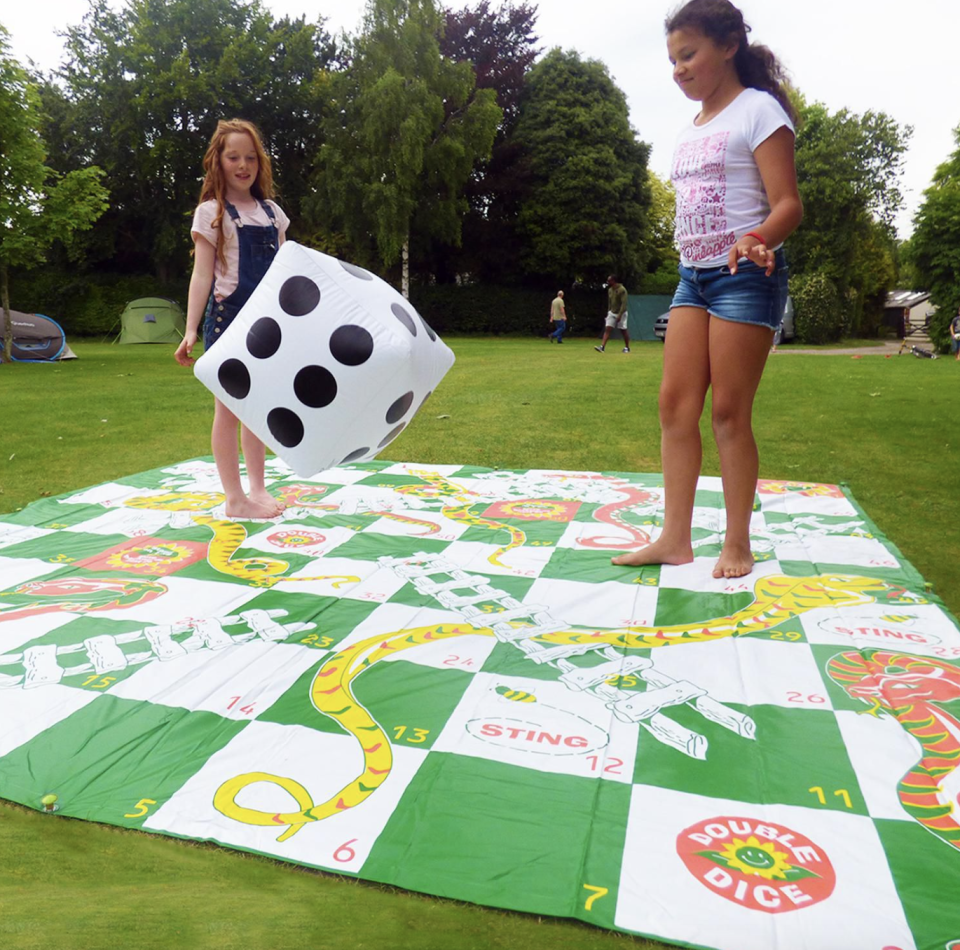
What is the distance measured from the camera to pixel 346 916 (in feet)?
3.74

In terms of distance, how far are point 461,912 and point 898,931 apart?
2.05 ft

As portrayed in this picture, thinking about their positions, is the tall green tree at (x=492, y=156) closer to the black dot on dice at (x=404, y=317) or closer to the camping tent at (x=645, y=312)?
the camping tent at (x=645, y=312)

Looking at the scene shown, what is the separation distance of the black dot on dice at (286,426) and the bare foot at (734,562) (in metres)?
1.40

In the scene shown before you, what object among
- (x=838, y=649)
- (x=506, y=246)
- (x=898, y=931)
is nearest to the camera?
(x=898, y=931)

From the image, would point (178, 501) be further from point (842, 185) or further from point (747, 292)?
point (842, 185)

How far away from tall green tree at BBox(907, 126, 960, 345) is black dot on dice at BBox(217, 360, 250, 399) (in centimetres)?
1779

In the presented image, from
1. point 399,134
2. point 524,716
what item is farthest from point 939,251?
point 524,716

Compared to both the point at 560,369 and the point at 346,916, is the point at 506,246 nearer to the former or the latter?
the point at 560,369

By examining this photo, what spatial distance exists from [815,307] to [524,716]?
20.4 metres

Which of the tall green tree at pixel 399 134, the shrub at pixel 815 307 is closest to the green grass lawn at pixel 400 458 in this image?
the shrub at pixel 815 307

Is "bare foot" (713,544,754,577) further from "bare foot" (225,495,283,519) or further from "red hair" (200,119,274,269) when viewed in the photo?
"red hair" (200,119,274,269)

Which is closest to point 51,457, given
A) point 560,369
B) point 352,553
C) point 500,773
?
point 352,553

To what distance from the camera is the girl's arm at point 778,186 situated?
7.46ft

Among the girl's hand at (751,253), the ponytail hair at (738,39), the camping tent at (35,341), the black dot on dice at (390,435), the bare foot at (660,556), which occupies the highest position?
the ponytail hair at (738,39)
